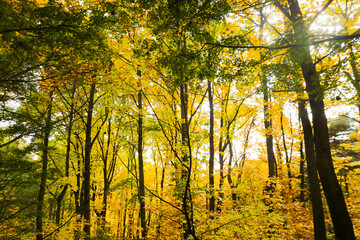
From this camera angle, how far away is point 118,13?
12.5ft

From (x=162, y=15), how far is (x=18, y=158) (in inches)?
262

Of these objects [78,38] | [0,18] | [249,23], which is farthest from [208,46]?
[249,23]

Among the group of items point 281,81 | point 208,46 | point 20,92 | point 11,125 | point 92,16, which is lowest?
point 11,125

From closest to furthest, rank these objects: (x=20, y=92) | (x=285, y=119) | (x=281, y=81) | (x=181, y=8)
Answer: (x=181, y=8) → (x=20, y=92) → (x=281, y=81) → (x=285, y=119)

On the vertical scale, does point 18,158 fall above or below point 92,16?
below

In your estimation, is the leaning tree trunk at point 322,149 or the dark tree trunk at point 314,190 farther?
the dark tree trunk at point 314,190

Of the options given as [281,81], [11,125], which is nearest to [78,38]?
[11,125]

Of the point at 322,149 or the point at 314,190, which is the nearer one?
the point at 322,149

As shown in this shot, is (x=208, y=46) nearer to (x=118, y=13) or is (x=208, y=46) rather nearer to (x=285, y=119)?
(x=118, y=13)

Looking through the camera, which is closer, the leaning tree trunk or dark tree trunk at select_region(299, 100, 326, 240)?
the leaning tree trunk

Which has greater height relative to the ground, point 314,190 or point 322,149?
point 322,149

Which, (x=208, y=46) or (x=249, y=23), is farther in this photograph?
(x=249, y=23)

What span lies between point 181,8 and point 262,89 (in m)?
3.25

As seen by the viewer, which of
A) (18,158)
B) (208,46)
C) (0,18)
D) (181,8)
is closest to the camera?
(0,18)
